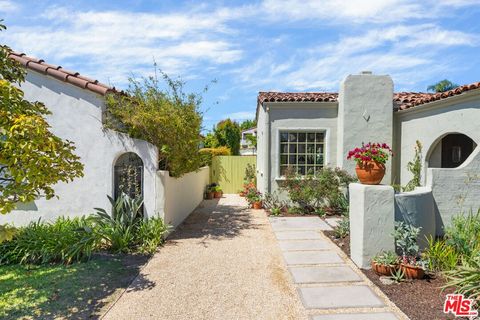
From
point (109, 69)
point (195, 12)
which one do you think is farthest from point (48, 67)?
point (195, 12)

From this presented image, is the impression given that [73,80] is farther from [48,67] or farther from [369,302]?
→ [369,302]

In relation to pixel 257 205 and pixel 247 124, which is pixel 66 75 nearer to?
pixel 257 205

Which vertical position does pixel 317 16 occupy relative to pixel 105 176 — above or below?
above

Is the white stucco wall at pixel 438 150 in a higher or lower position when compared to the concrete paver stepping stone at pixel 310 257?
higher

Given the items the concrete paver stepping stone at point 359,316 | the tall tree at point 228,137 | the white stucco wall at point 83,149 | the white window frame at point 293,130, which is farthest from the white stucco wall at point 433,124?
the tall tree at point 228,137

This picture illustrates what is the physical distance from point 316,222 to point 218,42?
6580mm

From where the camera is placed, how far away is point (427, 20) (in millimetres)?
7895

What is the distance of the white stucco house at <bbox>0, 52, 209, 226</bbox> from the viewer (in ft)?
26.8

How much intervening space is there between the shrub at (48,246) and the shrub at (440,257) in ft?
22.8

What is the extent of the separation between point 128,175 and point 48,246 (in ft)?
8.24

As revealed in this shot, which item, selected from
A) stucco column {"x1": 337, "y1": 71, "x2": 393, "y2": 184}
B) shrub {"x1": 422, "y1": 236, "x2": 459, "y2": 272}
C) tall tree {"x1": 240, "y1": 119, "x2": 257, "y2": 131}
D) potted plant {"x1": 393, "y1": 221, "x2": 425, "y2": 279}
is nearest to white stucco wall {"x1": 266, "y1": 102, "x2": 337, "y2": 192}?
stucco column {"x1": 337, "y1": 71, "x2": 393, "y2": 184}

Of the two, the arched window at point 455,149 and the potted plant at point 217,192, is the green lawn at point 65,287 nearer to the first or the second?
the potted plant at point 217,192

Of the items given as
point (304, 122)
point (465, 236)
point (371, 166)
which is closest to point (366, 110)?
point (304, 122)

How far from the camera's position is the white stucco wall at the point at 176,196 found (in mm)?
8219
